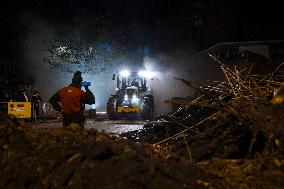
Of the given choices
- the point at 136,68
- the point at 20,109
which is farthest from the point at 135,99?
the point at 136,68

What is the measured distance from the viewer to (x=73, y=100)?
7766 millimetres

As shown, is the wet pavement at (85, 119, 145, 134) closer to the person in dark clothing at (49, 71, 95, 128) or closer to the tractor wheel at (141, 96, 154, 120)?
the tractor wheel at (141, 96, 154, 120)

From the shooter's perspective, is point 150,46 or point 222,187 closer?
point 222,187

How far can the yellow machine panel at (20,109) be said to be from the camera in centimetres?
1936

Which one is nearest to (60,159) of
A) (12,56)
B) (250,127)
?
(250,127)

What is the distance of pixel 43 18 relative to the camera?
35.8 metres

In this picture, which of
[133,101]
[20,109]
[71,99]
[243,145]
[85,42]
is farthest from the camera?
[85,42]

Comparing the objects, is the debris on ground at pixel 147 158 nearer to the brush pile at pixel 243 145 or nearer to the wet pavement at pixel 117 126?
the brush pile at pixel 243 145

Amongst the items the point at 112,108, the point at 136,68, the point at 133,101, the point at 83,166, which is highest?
the point at 136,68

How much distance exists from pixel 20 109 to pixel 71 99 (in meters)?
12.8

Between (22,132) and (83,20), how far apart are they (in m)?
30.5

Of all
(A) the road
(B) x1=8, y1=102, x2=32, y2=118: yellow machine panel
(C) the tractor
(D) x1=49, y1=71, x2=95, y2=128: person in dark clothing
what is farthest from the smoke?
(D) x1=49, y1=71, x2=95, y2=128: person in dark clothing

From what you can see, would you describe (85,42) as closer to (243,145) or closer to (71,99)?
(71,99)

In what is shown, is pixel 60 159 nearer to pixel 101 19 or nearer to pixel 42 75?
pixel 101 19
